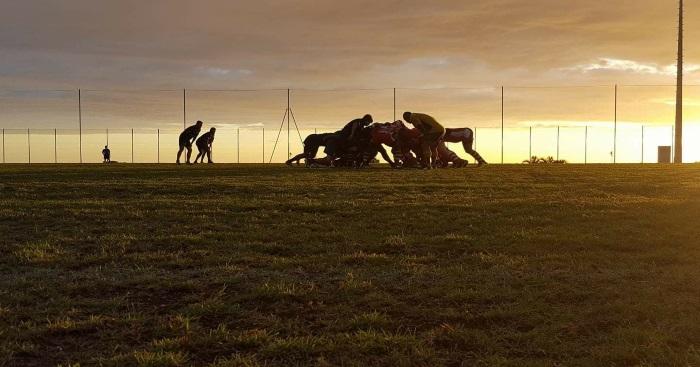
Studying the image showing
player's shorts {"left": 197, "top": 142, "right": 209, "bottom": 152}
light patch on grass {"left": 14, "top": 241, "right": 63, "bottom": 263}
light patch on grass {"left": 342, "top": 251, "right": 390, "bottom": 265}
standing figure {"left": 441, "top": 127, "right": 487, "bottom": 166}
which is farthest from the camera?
player's shorts {"left": 197, "top": 142, "right": 209, "bottom": 152}

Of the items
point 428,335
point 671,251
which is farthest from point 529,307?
point 671,251

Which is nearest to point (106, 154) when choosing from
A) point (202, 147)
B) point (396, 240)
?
point (202, 147)

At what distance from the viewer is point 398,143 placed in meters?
23.0

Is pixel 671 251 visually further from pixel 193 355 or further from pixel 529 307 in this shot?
pixel 193 355

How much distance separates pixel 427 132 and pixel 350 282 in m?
16.5

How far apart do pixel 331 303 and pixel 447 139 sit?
1975cm

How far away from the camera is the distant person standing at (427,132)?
853 inches

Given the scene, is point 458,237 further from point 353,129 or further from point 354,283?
point 353,129

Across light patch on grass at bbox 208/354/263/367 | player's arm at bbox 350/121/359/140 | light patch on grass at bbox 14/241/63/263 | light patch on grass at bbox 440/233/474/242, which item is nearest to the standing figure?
player's arm at bbox 350/121/359/140

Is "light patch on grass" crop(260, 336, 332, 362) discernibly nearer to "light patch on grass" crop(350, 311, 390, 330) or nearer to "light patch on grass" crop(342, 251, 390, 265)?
"light patch on grass" crop(350, 311, 390, 330)

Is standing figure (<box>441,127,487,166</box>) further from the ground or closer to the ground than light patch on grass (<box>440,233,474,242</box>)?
further from the ground

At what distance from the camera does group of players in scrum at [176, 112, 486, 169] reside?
2214 centimetres

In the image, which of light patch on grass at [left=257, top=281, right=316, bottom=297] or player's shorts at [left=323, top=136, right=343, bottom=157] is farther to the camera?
player's shorts at [left=323, top=136, right=343, bottom=157]

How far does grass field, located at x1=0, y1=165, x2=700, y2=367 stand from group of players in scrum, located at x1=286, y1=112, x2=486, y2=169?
10.2 meters
